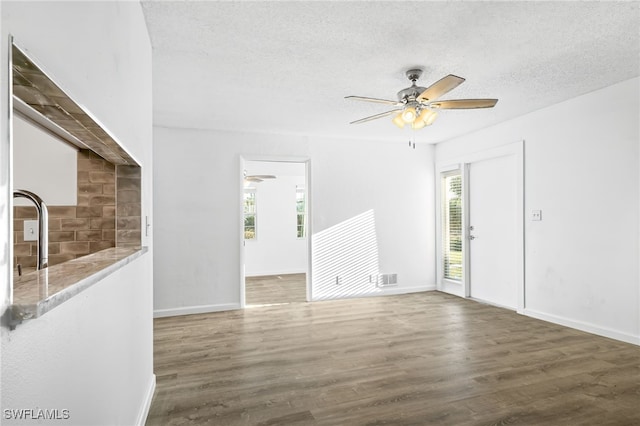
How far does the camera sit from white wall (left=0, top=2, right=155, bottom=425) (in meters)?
0.62

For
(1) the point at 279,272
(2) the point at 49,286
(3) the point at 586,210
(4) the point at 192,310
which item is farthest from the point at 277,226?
(2) the point at 49,286

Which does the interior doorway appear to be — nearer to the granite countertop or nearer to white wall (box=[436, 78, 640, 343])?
white wall (box=[436, 78, 640, 343])

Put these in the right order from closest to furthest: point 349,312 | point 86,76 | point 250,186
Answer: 1. point 86,76
2. point 349,312
3. point 250,186

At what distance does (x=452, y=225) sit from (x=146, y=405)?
495 cm

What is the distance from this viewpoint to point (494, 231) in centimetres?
496

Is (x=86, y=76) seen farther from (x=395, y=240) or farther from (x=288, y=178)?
(x=288, y=178)

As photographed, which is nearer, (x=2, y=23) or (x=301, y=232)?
(x=2, y=23)

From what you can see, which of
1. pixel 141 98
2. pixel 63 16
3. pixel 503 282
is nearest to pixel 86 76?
pixel 63 16

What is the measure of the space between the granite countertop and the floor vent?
482 centimetres

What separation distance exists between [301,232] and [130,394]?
669 centimetres

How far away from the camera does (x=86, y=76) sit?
1.03 m

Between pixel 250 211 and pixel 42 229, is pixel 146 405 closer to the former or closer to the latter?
pixel 42 229

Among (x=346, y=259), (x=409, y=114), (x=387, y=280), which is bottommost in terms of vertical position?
(x=387, y=280)

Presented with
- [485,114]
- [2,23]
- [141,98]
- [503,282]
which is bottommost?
[503,282]
